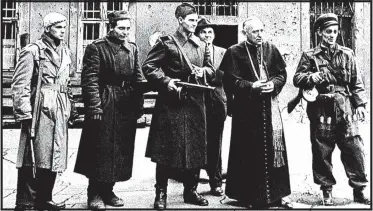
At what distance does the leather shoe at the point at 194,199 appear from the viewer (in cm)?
505

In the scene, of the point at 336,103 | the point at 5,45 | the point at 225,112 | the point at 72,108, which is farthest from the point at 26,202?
the point at 5,45

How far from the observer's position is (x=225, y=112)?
5730 millimetres

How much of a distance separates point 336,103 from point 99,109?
2574 millimetres

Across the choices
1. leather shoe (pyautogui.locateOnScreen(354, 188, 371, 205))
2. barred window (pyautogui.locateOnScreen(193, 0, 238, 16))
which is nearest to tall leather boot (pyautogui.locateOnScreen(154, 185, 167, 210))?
leather shoe (pyautogui.locateOnScreen(354, 188, 371, 205))

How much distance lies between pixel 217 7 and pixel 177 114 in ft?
22.2

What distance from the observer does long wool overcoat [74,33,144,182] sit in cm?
487

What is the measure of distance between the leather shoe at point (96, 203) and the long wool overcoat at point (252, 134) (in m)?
1.37

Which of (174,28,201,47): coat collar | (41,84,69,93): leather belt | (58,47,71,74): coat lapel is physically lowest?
(41,84,69,93): leather belt

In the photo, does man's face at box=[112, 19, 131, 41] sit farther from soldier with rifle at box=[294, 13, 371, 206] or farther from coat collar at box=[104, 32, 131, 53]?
soldier with rifle at box=[294, 13, 371, 206]

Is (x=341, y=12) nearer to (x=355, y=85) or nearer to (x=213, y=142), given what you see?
(x=355, y=85)

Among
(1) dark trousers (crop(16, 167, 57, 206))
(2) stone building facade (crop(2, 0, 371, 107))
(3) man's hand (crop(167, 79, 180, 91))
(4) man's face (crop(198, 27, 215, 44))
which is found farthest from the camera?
(2) stone building facade (crop(2, 0, 371, 107))

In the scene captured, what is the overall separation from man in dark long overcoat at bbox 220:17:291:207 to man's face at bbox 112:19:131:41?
1.16 metres

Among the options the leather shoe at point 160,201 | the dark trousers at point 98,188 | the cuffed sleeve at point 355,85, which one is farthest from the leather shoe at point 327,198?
the dark trousers at point 98,188

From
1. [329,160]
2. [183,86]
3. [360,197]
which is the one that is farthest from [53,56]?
[360,197]
